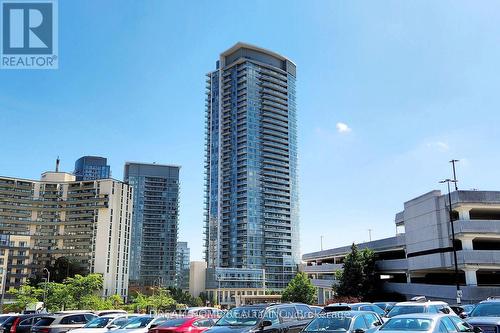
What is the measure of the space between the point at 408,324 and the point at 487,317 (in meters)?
5.32

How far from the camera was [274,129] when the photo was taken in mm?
167375

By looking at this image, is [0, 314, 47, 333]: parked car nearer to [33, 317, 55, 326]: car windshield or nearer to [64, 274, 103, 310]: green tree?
[33, 317, 55, 326]: car windshield

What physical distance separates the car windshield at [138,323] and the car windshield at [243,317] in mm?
4730

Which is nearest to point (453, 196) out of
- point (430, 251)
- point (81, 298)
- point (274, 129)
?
point (430, 251)

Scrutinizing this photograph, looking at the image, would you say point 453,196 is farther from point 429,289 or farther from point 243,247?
point 243,247

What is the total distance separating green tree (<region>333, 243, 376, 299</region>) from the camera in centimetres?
5474

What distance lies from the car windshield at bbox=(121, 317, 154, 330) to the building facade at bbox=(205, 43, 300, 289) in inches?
5406

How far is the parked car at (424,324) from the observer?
1108 centimetres

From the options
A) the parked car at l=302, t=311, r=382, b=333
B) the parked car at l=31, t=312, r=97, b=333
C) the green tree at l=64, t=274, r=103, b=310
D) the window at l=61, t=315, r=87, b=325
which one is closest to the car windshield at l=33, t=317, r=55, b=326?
the parked car at l=31, t=312, r=97, b=333

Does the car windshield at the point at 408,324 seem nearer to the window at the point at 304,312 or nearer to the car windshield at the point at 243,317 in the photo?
the car windshield at the point at 243,317

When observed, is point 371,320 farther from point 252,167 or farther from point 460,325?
point 252,167

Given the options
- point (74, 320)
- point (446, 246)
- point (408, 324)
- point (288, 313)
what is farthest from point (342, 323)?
Result: point (446, 246)

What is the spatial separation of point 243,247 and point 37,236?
2530 inches

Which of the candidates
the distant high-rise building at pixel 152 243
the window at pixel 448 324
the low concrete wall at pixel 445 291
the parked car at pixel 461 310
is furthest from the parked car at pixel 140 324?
the distant high-rise building at pixel 152 243
